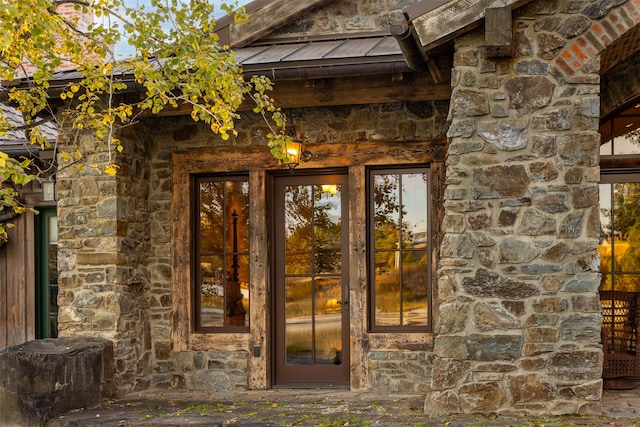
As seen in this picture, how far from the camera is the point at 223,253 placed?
7496 millimetres

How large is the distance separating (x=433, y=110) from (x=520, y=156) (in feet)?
6.03

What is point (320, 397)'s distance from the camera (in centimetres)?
663

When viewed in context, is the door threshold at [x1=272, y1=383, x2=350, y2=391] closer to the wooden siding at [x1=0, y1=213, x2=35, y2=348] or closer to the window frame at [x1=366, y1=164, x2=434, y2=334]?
Result: the window frame at [x1=366, y1=164, x2=434, y2=334]

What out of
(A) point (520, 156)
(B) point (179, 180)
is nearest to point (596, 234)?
(A) point (520, 156)

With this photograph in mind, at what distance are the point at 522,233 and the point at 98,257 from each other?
13.4 ft

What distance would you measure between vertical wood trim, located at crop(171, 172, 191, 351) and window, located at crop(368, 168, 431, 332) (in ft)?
6.57

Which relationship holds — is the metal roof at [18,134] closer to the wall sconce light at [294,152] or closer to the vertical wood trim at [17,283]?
the vertical wood trim at [17,283]

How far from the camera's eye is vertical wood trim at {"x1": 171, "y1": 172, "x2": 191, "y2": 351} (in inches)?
291

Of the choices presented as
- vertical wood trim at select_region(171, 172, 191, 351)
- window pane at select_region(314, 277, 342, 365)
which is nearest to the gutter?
window pane at select_region(314, 277, 342, 365)

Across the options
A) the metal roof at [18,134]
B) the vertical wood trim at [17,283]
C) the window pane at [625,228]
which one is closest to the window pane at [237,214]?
the metal roof at [18,134]

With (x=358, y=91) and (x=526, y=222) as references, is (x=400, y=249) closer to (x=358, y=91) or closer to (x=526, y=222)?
(x=358, y=91)

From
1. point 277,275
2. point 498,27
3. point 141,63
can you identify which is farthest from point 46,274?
point 498,27

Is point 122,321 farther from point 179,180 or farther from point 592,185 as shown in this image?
point 592,185

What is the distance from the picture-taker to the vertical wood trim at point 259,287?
7.21 meters
